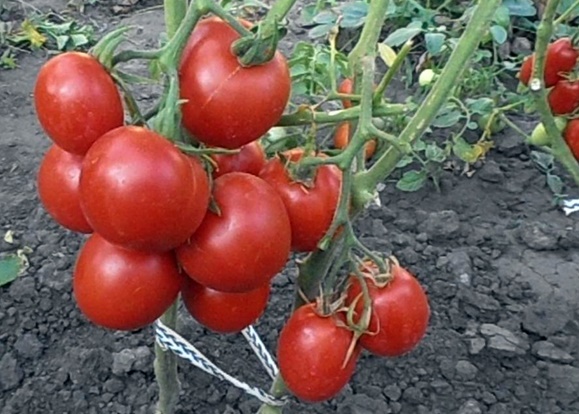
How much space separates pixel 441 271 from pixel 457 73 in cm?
86

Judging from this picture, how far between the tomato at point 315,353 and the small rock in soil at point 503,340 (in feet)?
2.03

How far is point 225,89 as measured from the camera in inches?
26.7

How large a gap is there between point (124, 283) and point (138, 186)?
116 mm

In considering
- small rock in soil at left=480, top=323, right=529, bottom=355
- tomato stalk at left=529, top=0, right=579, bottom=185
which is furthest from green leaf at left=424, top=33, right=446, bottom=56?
tomato stalk at left=529, top=0, right=579, bottom=185

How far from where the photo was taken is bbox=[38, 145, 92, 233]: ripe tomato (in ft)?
2.51

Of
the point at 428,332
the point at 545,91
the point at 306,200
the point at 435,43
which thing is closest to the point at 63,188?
the point at 306,200

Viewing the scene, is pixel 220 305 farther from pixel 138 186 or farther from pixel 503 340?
pixel 503 340

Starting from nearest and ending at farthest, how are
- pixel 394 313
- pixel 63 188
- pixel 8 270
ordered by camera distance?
pixel 63 188 → pixel 394 313 → pixel 8 270

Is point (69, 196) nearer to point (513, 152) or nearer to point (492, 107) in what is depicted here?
point (492, 107)

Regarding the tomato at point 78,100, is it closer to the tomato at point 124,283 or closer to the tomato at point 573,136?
the tomato at point 124,283

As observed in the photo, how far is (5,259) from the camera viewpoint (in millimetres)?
1453

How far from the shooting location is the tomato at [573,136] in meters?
1.20

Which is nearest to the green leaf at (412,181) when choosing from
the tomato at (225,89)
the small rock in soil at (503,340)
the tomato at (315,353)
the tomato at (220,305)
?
the small rock in soil at (503,340)

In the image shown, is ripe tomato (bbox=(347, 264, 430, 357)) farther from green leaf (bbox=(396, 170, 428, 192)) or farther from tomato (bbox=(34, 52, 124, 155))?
green leaf (bbox=(396, 170, 428, 192))
